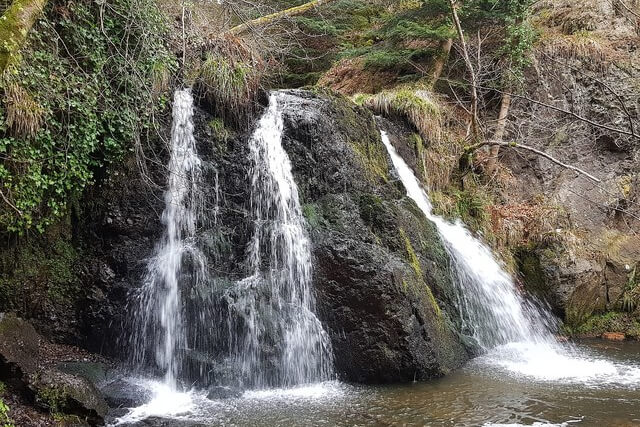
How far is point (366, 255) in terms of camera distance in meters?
6.47

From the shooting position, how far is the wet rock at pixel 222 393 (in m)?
5.58

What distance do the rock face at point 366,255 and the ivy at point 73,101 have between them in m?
2.25

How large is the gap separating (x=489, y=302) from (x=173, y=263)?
4.97 meters

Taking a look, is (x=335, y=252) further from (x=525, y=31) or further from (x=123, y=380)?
(x=525, y=31)

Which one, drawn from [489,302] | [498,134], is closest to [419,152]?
[498,134]

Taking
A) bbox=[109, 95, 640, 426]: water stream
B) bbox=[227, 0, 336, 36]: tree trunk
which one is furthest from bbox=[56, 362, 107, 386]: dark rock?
bbox=[227, 0, 336, 36]: tree trunk

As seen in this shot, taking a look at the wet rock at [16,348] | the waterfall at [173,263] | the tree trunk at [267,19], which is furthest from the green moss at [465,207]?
the wet rock at [16,348]

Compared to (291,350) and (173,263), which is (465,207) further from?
(173,263)

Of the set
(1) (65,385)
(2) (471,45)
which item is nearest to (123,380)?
(1) (65,385)

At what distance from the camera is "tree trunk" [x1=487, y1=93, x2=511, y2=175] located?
11.4 meters

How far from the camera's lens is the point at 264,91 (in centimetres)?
807

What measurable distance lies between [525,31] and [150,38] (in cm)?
824

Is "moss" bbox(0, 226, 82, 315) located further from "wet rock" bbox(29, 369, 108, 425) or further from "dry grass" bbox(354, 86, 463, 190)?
"dry grass" bbox(354, 86, 463, 190)

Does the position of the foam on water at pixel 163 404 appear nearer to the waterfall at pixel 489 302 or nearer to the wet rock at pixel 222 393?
the wet rock at pixel 222 393
